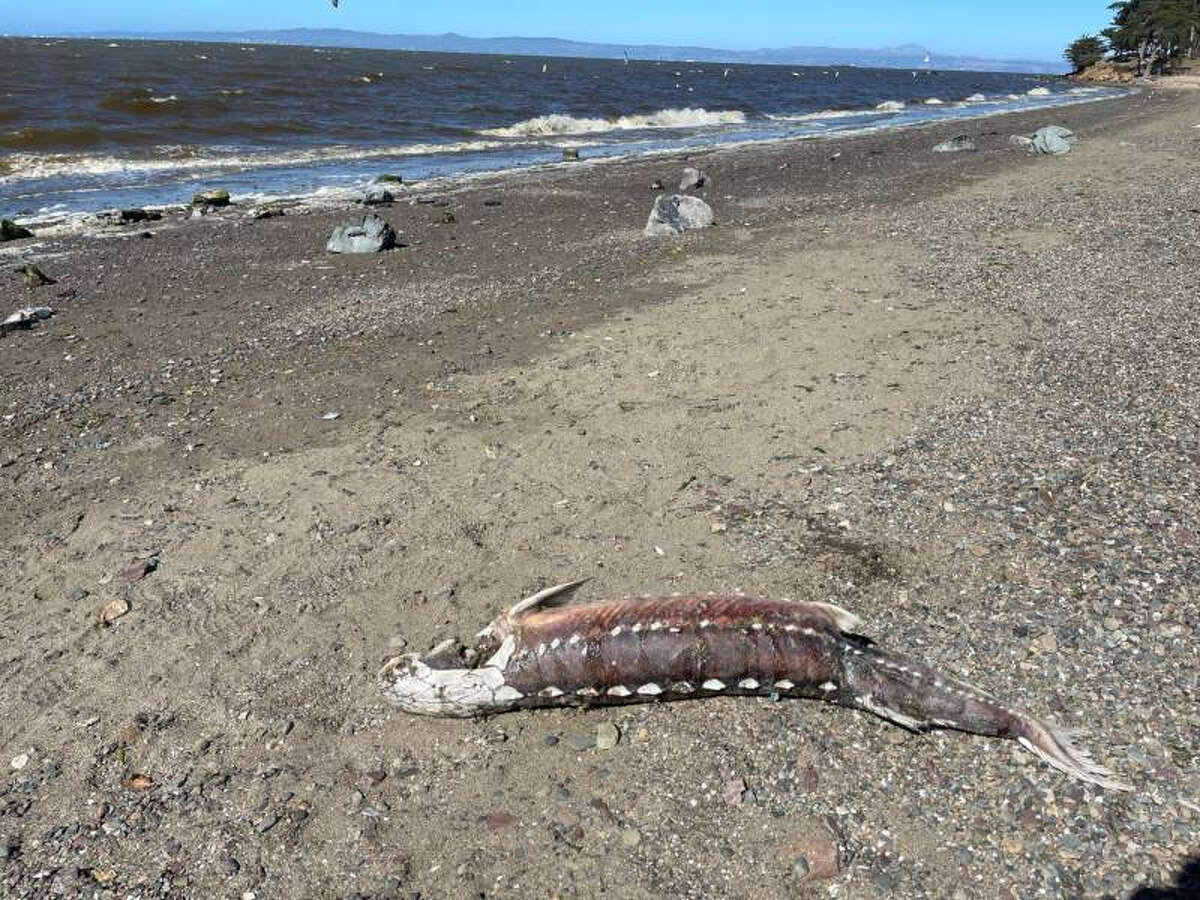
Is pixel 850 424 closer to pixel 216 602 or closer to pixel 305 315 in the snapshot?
pixel 216 602

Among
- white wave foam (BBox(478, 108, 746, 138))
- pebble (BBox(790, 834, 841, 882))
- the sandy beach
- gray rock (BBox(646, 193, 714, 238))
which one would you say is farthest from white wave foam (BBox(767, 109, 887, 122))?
pebble (BBox(790, 834, 841, 882))

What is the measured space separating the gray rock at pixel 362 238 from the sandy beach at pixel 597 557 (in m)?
2.64

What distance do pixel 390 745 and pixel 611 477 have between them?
2.87m

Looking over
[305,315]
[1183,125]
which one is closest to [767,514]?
[305,315]

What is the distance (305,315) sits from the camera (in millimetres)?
11109

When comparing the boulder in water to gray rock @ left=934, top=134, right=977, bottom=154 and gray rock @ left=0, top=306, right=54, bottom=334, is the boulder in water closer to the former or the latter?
gray rock @ left=0, top=306, right=54, bottom=334

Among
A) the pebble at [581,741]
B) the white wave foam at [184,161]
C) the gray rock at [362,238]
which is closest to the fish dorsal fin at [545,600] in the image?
the pebble at [581,741]

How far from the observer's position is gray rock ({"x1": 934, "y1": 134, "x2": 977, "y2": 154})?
26.1 metres

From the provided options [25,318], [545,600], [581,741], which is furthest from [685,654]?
[25,318]

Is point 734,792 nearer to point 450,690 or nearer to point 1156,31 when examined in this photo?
point 450,690

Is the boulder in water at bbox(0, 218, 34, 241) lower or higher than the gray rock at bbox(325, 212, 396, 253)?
lower

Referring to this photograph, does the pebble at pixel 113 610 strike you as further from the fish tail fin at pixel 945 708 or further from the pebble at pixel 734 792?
the fish tail fin at pixel 945 708

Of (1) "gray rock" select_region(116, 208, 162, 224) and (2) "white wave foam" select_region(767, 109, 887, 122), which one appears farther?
(2) "white wave foam" select_region(767, 109, 887, 122)

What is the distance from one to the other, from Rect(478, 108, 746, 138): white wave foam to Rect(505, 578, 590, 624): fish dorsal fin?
3377 centimetres
